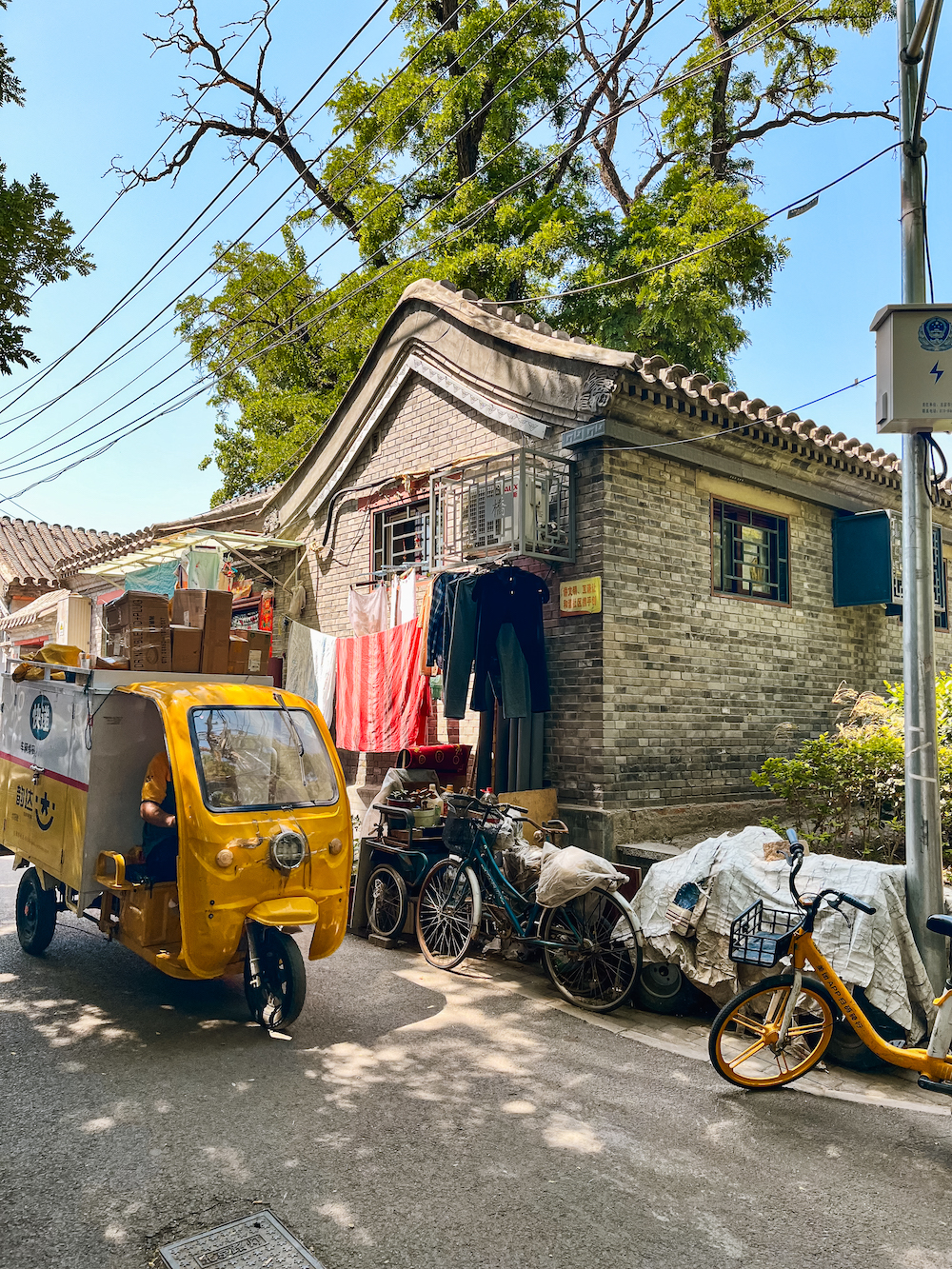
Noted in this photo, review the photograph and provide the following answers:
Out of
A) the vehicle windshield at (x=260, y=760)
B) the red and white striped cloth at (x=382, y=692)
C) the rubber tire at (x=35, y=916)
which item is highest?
the red and white striped cloth at (x=382, y=692)

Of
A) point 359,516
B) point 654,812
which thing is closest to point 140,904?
point 654,812

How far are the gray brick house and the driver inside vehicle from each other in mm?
3945

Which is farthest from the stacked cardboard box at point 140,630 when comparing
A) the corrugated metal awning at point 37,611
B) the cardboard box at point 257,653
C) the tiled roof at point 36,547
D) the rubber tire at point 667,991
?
the tiled roof at point 36,547

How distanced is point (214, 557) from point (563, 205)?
11.7 metres

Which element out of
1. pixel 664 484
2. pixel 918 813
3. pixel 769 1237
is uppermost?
pixel 664 484

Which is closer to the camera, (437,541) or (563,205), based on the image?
(437,541)

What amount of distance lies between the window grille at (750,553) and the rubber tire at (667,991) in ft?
15.8

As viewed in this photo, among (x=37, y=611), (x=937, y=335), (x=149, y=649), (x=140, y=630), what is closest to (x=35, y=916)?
(x=149, y=649)

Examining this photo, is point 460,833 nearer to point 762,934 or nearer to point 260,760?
point 260,760

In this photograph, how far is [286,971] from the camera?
558cm

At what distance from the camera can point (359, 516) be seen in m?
12.7

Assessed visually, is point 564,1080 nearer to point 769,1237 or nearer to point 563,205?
point 769,1237

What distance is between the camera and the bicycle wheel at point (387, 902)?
783 cm

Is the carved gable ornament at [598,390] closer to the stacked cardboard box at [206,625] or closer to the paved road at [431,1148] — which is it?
the stacked cardboard box at [206,625]
